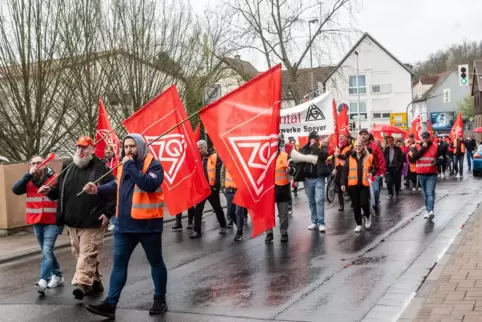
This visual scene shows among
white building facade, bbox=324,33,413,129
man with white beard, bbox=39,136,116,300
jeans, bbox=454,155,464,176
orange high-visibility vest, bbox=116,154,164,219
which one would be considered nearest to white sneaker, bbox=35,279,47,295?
man with white beard, bbox=39,136,116,300

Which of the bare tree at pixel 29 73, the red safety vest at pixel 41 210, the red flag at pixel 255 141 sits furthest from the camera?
the bare tree at pixel 29 73

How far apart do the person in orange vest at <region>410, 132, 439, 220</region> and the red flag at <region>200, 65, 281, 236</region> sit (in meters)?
6.81

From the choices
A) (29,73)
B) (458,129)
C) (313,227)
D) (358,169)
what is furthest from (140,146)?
(458,129)

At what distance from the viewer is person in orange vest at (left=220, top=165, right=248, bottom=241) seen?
1180 centimetres

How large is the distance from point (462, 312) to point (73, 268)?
19.5ft

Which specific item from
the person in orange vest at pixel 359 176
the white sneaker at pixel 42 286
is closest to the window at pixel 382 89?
the person in orange vest at pixel 359 176

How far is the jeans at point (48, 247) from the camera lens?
788 cm

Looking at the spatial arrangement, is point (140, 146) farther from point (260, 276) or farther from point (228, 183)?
point (228, 183)

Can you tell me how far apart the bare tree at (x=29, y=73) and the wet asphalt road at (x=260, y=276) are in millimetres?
5695

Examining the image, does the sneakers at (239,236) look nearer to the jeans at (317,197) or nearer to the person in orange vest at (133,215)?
the jeans at (317,197)

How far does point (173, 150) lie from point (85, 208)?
2048 mm

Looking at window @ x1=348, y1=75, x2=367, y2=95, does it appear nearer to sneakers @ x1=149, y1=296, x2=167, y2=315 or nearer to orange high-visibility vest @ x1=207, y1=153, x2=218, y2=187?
orange high-visibility vest @ x1=207, y1=153, x2=218, y2=187

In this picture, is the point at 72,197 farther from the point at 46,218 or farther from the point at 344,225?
the point at 344,225

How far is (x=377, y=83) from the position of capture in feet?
235
